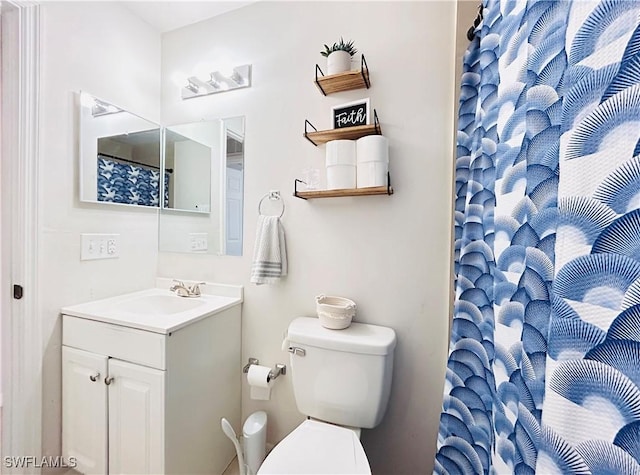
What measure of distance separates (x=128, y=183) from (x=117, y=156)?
0.50 ft

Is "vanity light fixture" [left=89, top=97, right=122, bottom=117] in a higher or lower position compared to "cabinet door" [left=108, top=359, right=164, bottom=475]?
higher

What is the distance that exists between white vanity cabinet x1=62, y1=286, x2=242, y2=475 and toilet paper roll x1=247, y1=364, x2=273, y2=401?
16cm

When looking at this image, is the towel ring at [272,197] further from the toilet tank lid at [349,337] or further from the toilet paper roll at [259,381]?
the toilet paper roll at [259,381]

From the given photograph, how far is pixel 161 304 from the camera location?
161 cm

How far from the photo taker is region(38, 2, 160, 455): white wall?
49.6 inches

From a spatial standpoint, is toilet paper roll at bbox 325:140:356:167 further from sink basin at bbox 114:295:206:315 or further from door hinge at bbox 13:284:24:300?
door hinge at bbox 13:284:24:300

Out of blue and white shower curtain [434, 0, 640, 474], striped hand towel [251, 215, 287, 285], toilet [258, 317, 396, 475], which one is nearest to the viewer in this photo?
blue and white shower curtain [434, 0, 640, 474]

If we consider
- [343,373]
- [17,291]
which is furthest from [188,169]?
[343,373]

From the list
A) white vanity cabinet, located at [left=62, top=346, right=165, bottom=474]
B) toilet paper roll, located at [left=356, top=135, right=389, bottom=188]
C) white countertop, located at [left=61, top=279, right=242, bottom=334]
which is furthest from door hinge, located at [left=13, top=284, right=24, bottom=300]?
toilet paper roll, located at [left=356, top=135, right=389, bottom=188]

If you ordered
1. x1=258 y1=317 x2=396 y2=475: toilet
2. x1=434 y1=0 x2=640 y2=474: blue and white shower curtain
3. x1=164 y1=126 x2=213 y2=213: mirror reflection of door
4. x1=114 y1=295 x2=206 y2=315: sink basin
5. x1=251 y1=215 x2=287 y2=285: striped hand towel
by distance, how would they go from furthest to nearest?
x1=164 y1=126 x2=213 y2=213: mirror reflection of door < x1=114 y1=295 x2=206 y2=315: sink basin < x1=251 y1=215 x2=287 y2=285: striped hand towel < x1=258 y1=317 x2=396 y2=475: toilet < x1=434 y1=0 x2=640 y2=474: blue and white shower curtain

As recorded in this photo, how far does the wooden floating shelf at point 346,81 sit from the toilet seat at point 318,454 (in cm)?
152

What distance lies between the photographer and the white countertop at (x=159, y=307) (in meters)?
1.18

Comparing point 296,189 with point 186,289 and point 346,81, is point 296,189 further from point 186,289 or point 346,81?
point 186,289

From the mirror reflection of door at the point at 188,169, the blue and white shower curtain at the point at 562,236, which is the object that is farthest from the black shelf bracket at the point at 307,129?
the blue and white shower curtain at the point at 562,236
